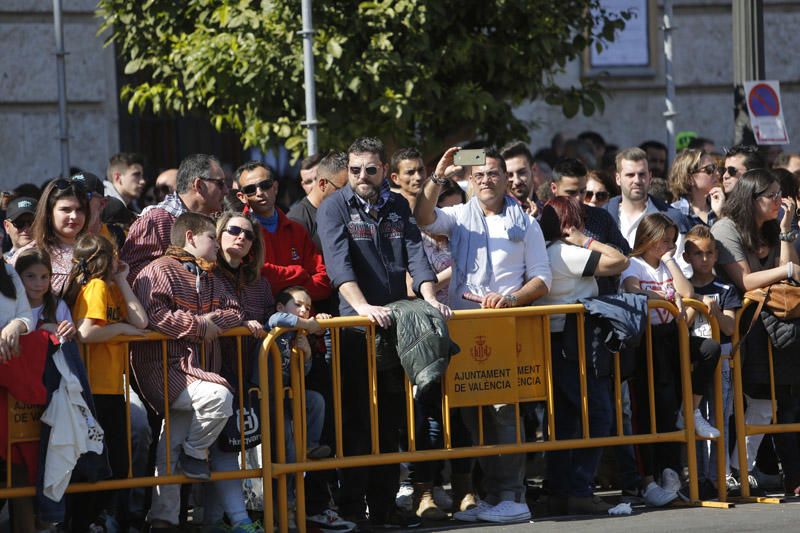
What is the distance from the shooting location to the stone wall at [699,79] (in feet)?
55.0

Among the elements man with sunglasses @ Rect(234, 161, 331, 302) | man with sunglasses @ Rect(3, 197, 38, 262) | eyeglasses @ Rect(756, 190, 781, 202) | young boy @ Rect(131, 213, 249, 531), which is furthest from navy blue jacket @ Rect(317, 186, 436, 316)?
eyeglasses @ Rect(756, 190, 781, 202)

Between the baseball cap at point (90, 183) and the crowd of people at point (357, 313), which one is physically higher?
the baseball cap at point (90, 183)

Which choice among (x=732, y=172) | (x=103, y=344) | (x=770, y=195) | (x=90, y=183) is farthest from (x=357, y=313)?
(x=732, y=172)

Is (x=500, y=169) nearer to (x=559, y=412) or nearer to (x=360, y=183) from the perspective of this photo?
(x=360, y=183)

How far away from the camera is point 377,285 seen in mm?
8859

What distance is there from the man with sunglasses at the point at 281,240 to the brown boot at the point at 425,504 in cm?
126

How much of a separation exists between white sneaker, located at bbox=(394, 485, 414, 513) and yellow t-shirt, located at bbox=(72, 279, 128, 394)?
76.3 inches

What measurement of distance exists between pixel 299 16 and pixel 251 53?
0.50 m

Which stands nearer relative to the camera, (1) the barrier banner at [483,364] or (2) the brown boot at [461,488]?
(1) the barrier banner at [483,364]

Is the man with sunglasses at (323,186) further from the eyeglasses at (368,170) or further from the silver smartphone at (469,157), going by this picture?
the silver smartphone at (469,157)

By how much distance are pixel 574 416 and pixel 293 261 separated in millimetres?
1850

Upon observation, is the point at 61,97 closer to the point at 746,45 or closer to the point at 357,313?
the point at 357,313

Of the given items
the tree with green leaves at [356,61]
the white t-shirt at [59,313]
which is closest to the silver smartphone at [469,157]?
the white t-shirt at [59,313]

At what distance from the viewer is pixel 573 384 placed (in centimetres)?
898
